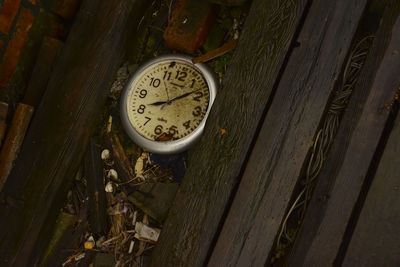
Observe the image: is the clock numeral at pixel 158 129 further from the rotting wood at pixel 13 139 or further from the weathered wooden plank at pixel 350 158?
the weathered wooden plank at pixel 350 158

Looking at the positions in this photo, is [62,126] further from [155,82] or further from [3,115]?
[155,82]

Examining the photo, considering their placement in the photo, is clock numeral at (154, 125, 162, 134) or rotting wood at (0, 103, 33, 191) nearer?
rotting wood at (0, 103, 33, 191)

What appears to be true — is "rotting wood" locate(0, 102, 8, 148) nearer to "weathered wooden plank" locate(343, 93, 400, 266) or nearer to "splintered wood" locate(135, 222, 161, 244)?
"splintered wood" locate(135, 222, 161, 244)

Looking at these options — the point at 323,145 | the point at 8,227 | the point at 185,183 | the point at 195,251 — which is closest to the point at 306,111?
the point at 323,145

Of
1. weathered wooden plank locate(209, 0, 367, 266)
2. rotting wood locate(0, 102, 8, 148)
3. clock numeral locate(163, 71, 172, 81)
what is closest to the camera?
weathered wooden plank locate(209, 0, 367, 266)

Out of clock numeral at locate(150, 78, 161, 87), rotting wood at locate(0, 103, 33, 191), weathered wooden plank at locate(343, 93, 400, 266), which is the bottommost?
rotting wood at locate(0, 103, 33, 191)

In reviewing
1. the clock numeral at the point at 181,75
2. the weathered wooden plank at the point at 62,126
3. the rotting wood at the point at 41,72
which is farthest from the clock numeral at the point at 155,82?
the rotting wood at the point at 41,72

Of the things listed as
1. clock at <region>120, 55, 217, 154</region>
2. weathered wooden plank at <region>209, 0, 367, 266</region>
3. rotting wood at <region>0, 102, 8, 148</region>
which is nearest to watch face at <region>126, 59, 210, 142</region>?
clock at <region>120, 55, 217, 154</region>
